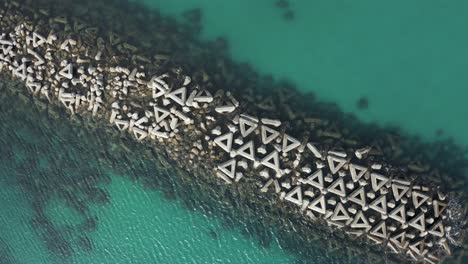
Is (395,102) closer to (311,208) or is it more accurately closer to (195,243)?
(311,208)

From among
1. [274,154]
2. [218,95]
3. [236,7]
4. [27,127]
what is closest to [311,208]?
[274,154]

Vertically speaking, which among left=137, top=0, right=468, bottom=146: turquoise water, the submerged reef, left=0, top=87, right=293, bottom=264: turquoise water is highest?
left=137, top=0, right=468, bottom=146: turquoise water

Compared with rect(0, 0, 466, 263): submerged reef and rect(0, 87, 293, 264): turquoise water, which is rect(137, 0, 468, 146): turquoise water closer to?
rect(0, 0, 466, 263): submerged reef

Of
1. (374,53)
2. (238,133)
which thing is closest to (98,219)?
(238,133)

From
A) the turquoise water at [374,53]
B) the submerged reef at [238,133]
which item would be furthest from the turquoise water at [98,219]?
the turquoise water at [374,53]

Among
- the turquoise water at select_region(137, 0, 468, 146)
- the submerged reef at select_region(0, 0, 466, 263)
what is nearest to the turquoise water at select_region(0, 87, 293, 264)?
the submerged reef at select_region(0, 0, 466, 263)

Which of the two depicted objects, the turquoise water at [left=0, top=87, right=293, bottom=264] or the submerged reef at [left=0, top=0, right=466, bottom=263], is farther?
Answer: the turquoise water at [left=0, top=87, right=293, bottom=264]

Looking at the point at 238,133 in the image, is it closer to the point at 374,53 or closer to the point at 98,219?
the point at 374,53

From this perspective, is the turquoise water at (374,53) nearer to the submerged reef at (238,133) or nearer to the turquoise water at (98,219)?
the submerged reef at (238,133)
